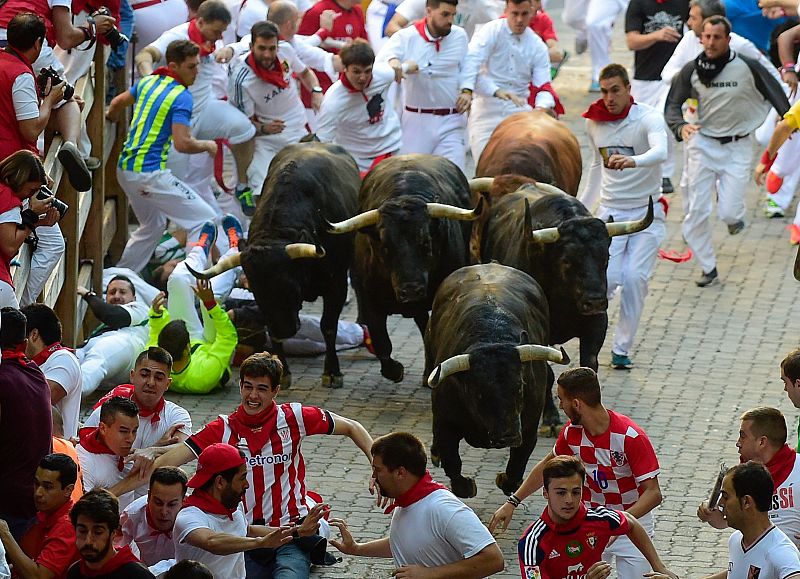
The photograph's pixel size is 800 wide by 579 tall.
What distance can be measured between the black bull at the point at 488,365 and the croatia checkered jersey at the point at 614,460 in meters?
1.33

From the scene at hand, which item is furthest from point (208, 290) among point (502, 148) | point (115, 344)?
point (502, 148)

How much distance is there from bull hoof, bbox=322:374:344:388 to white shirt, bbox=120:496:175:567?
4.83 m

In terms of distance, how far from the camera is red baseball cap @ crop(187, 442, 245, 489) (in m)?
7.71

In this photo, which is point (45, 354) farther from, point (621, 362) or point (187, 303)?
point (621, 362)

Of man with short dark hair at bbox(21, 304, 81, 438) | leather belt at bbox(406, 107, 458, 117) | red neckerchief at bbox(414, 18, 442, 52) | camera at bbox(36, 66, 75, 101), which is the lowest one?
leather belt at bbox(406, 107, 458, 117)

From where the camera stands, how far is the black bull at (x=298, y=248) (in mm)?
12352

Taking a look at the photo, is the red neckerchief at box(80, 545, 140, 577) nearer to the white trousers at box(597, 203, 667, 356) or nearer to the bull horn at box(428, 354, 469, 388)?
the bull horn at box(428, 354, 469, 388)

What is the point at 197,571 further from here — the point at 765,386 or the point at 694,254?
the point at 694,254

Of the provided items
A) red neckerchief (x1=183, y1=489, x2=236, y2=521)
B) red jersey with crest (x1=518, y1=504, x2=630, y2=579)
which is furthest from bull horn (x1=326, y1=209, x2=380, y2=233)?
red jersey with crest (x1=518, y1=504, x2=630, y2=579)

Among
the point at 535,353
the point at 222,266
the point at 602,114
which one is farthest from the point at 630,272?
the point at 535,353

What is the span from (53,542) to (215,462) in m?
0.94

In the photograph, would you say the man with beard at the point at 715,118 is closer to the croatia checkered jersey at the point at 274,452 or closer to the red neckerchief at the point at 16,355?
the croatia checkered jersey at the point at 274,452

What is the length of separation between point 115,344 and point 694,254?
6276mm

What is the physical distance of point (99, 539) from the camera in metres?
6.78
